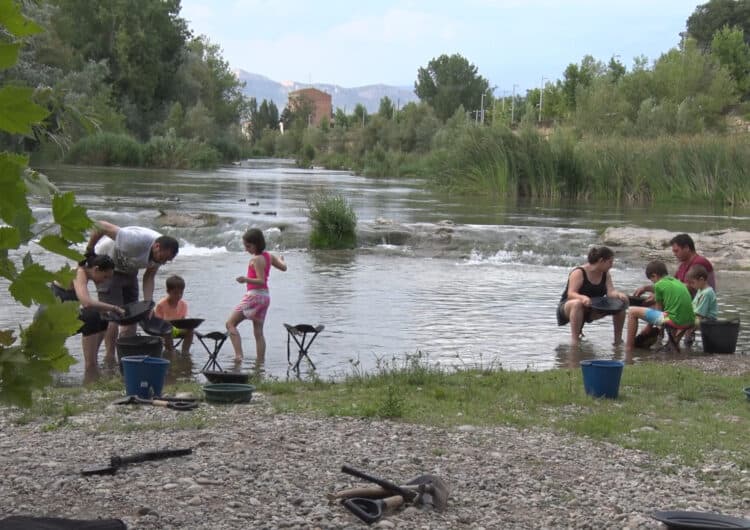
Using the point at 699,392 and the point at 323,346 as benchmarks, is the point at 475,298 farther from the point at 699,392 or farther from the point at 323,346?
the point at 699,392

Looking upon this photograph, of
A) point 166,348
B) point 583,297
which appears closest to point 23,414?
point 166,348

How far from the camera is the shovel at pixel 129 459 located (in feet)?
17.9

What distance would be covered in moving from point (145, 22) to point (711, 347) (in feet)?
265

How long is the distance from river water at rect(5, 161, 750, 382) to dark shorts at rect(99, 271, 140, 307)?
797 mm

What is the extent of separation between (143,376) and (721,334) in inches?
275

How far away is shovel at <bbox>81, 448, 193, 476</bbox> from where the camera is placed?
5469 mm

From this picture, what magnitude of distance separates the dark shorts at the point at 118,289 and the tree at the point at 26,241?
6.74 m

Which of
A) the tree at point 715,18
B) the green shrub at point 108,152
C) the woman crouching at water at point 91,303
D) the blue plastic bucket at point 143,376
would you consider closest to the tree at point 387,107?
the tree at point 715,18

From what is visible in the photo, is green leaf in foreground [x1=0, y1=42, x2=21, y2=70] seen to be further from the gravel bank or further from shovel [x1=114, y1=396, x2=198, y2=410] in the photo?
shovel [x1=114, y1=396, x2=198, y2=410]

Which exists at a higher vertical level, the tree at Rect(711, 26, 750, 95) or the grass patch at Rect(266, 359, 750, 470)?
the tree at Rect(711, 26, 750, 95)

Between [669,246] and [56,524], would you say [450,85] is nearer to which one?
[669,246]

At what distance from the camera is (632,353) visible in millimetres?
12023

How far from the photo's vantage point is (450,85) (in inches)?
6594

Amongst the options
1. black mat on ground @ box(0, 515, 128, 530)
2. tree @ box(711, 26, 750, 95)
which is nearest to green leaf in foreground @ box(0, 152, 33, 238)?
black mat on ground @ box(0, 515, 128, 530)
